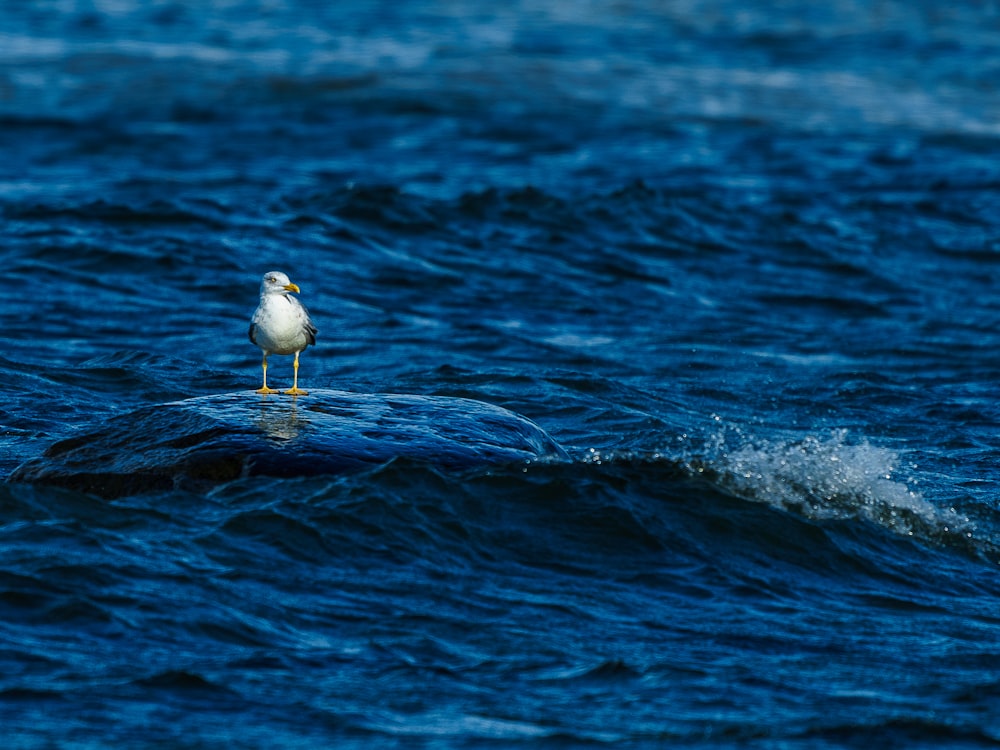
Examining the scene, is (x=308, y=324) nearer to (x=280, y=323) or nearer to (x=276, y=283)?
(x=280, y=323)

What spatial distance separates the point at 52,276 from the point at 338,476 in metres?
7.52

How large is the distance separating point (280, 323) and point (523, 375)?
11.6ft

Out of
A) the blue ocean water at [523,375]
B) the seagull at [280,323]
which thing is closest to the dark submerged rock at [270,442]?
the blue ocean water at [523,375]

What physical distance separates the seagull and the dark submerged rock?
35 cm

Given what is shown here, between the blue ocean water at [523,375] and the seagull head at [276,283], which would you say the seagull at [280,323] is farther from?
the blue ocean water at [523,375]

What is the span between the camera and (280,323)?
905 cm

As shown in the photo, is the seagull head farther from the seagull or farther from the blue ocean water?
the blue ocean water

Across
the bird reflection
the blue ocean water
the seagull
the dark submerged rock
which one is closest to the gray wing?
the seagull

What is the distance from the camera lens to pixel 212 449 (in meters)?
8.25

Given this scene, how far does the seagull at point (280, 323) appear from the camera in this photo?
356 inches

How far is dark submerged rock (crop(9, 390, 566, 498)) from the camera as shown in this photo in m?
8.18

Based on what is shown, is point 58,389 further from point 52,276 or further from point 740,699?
point 740,699

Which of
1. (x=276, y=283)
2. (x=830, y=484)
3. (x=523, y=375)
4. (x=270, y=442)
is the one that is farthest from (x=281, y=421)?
(x=523, y=375)

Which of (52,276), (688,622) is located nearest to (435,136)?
(52,276)
